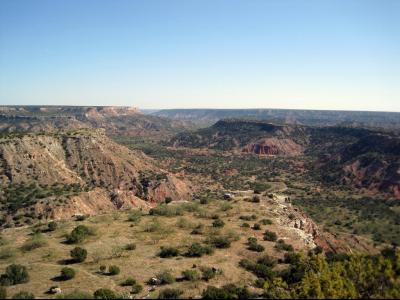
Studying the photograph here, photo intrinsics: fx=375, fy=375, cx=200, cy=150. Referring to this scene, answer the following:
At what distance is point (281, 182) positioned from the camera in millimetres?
133375

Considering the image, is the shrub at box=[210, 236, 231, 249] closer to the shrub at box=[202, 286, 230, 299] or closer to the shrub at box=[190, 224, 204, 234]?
the shrub at box=[190, 224, 204, 234]

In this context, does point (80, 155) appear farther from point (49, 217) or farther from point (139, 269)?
point (139, 269)

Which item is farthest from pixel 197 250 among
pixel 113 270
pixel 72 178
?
pixel 72 178

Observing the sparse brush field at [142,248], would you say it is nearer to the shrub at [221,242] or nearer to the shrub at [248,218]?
the shrub at [221,242]

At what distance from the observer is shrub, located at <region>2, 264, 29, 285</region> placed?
84.9 feet

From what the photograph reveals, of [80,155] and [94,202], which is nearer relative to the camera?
[94,202]

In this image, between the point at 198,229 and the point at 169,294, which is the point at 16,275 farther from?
the point at 198,229

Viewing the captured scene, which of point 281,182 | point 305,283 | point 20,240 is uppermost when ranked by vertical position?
point 305,283

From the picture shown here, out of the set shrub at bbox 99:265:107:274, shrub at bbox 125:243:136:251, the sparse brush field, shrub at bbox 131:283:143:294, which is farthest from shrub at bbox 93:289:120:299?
shrub at bbox 125:243:136:251

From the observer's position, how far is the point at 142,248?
34.5 meters

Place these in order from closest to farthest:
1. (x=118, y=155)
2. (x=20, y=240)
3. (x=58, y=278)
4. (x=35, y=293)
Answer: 1. (x=35, y=293)
2. (x=58, y=278)
3. (x=20, y=240)
4. (x=118, y=155)

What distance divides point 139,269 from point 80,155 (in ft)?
230

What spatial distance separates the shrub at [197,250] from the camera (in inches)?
1289

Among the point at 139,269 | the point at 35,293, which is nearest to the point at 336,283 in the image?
the point at 139,269
